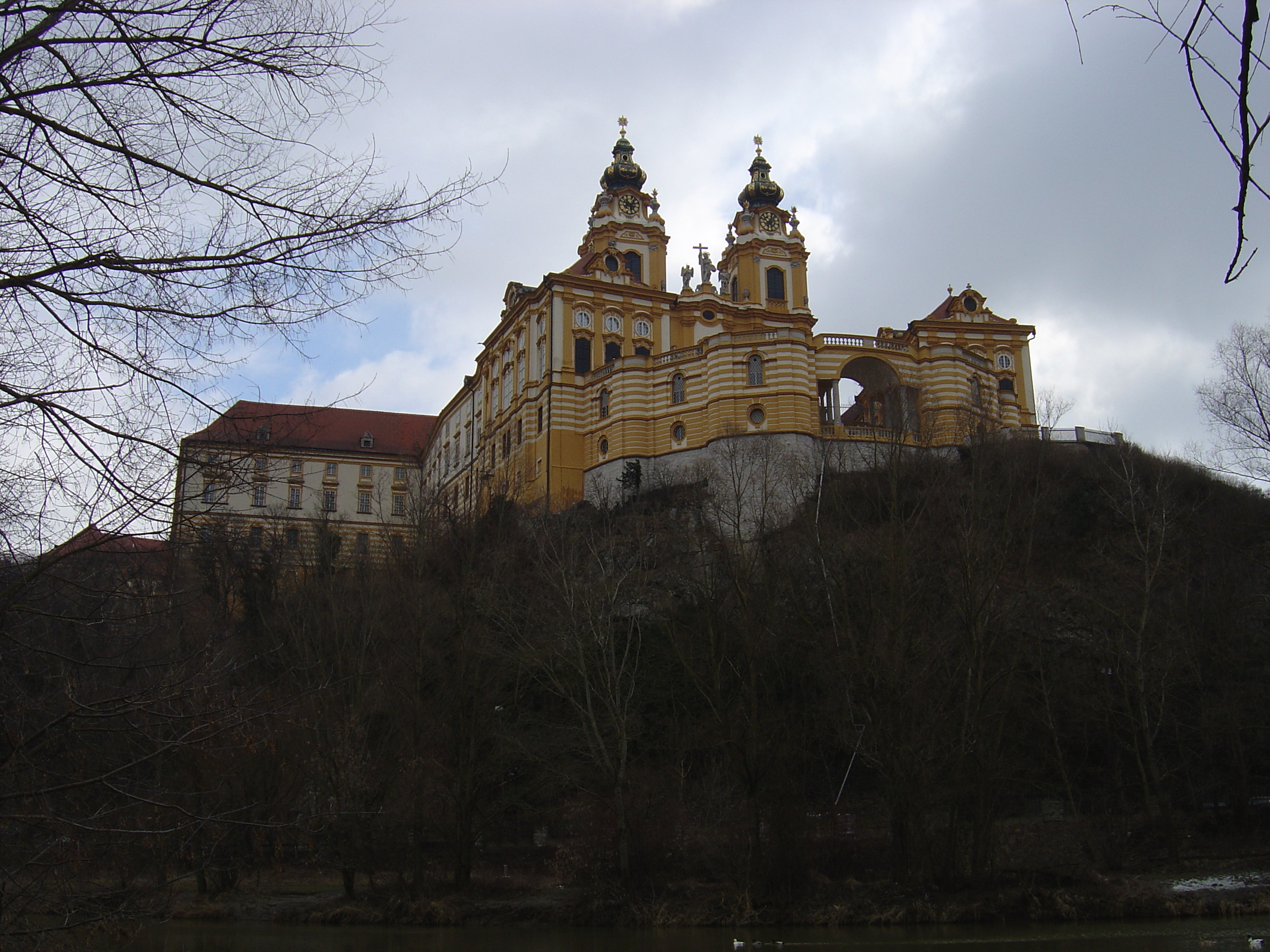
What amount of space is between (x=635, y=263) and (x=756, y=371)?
1620 cm

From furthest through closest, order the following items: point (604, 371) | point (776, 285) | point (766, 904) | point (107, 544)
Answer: point (776, 285) < point (604, 371) < point (766, 904) < point (107, 544)

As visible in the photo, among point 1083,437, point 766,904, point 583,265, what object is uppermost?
point 583,265

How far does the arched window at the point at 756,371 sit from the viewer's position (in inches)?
1964

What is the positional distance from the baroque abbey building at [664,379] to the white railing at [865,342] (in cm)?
8

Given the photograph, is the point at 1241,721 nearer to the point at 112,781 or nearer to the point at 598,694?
the point at 598,694

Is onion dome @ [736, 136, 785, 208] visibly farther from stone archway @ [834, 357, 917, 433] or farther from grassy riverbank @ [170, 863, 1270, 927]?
grassy riverbank @ [170, 863, 1270, 927]

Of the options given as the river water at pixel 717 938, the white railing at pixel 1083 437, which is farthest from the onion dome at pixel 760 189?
the river water at pixel 717 938

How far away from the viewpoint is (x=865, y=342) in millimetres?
52688

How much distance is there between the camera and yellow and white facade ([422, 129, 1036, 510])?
4962 centimetres

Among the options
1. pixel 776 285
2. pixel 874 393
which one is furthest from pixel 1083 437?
pixel 776 285

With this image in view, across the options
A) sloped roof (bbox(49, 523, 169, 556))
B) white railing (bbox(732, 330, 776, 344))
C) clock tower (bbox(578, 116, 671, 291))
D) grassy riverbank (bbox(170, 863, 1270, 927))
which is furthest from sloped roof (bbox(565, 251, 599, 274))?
sloped roof (bbox(49, 523, 169, 556))

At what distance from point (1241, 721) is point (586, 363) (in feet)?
120

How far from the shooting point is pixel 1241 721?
28422 mm

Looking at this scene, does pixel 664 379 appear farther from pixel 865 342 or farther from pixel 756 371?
pixel 865 342
